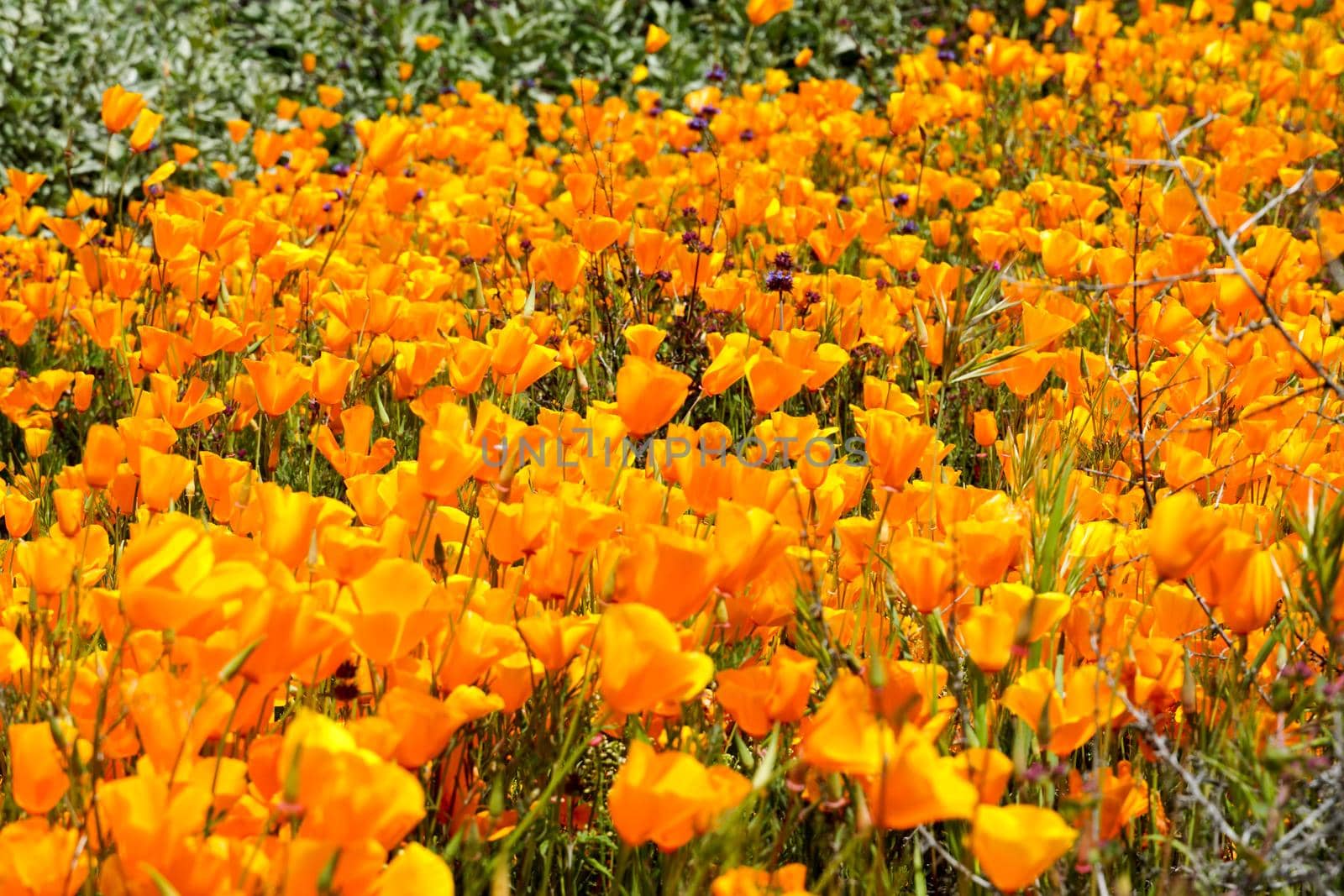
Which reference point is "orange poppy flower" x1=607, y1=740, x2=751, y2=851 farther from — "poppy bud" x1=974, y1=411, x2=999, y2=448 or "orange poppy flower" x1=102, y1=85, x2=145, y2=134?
"orange poppy flower" x1=102, y1=85, x2=145, y2=134

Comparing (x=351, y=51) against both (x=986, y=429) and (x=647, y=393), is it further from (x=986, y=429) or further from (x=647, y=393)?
(x=647, y=393)

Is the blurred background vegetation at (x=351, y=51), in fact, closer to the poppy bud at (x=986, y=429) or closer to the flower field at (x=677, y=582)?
the flower field at (x=677, y=582)

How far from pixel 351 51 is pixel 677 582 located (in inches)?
260

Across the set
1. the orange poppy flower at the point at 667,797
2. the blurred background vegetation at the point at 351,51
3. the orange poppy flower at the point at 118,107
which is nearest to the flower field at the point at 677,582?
the orange poppy flower at the point at 667,797

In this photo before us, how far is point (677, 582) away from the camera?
1314 mm

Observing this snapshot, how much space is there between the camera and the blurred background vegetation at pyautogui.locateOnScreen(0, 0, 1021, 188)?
5629mm

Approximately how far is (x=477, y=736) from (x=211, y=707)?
46 centimetres

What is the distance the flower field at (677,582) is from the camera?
1.18 metres

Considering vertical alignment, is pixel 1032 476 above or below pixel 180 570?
below

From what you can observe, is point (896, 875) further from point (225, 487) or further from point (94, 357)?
point (94, 357)

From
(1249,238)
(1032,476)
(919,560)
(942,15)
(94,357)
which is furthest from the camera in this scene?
(942,15)

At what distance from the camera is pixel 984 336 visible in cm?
337

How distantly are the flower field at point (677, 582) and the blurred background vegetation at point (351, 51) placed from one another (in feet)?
7.67

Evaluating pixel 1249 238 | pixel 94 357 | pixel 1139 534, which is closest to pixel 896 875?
pixel 1139 534
